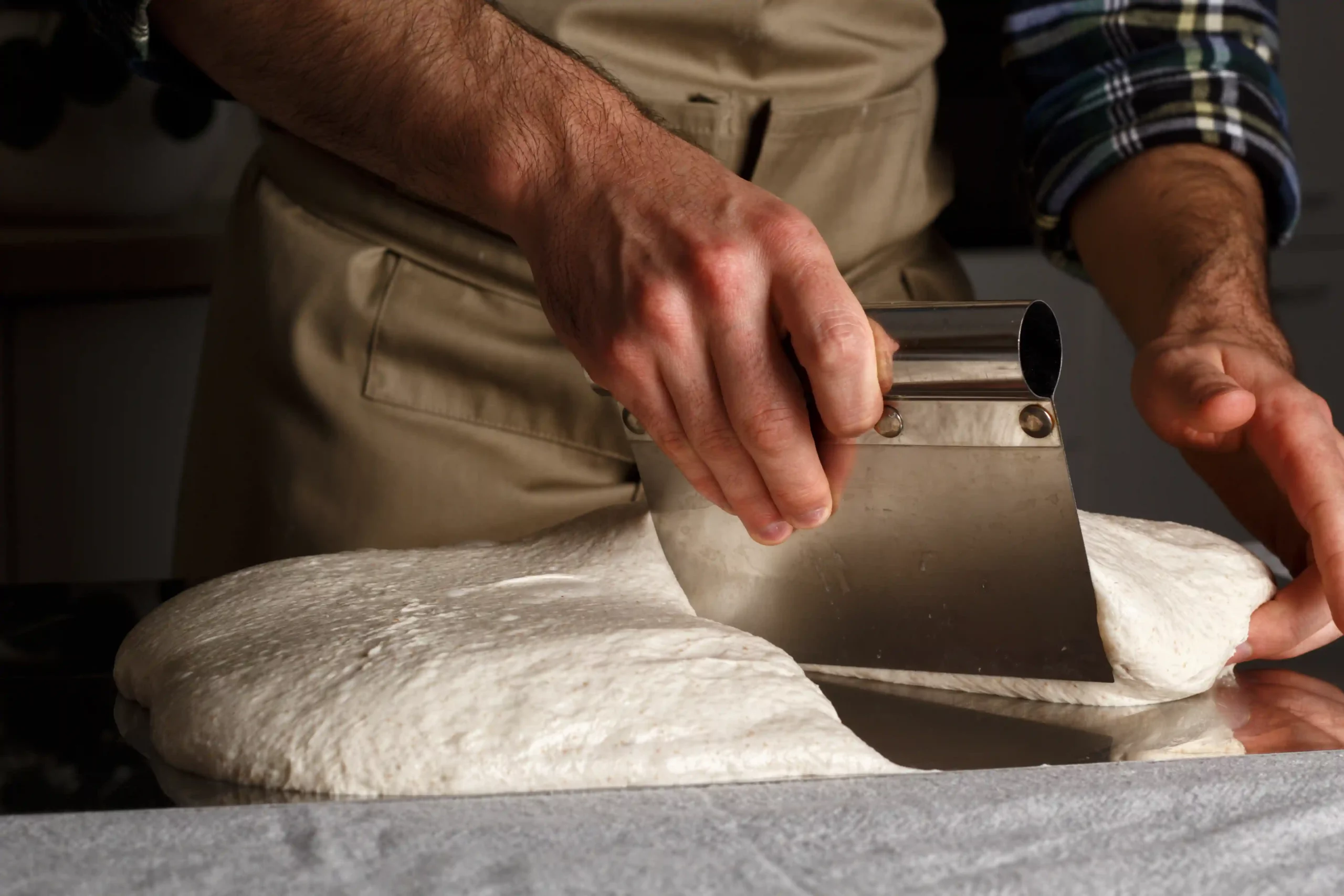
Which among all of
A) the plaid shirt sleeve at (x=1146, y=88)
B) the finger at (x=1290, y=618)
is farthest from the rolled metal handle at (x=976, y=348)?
the plaid shirt sleeve at (x=1146, y=88)

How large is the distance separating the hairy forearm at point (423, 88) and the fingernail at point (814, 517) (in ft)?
0.87

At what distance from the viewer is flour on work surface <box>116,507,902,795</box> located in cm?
68

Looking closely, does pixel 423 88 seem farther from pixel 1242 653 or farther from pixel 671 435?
pixel 1242 653

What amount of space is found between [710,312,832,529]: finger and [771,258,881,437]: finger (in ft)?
0.05

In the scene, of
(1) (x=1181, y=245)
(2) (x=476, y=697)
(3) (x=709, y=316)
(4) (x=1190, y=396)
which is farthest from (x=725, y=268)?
(1) (x=1181, y=245)

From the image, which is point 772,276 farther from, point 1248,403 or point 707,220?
point 1248,403

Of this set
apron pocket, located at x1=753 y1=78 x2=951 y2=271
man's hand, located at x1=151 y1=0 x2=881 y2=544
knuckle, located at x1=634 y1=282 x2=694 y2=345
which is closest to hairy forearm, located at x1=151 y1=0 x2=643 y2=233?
man's hand, located at x1=151 y1=0 x2=881 y2=544

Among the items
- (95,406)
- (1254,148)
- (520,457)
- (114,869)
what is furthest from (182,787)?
(95,406)

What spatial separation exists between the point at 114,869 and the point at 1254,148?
1.22 metres

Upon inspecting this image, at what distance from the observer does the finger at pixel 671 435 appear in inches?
31.5

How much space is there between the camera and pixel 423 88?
92cm

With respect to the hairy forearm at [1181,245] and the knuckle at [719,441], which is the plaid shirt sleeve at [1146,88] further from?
the knuckle at [719,441]

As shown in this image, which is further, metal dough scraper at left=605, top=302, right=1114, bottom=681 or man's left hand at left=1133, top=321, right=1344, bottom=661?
man's left hand at left=1133, top=321, right=1344, bottom=661

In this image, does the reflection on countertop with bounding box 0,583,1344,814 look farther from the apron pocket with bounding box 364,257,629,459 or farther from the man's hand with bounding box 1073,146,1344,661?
the apron pocket with bounding box 364,257,629,459
